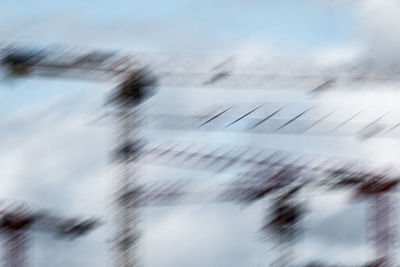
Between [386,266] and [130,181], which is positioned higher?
[130,181]

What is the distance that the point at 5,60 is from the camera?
305 feet

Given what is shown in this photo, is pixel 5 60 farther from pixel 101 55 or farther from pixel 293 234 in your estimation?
pixel 293 234

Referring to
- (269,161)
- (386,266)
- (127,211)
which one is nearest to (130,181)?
(127,211)

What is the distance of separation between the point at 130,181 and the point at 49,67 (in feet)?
35.0

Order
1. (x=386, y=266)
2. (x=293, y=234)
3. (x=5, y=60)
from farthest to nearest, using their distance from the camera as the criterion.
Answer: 1. (x=5, y=60)
2. (x=386, y=266)
3. (x=293, y=234)

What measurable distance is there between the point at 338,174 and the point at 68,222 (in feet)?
61.1

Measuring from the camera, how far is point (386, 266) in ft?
285

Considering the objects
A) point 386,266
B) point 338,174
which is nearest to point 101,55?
point 338,174

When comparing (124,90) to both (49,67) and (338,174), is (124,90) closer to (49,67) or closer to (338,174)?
(49,67)

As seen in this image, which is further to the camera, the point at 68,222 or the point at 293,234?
the point at 68,222

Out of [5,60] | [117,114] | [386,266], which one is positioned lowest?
[386,266]

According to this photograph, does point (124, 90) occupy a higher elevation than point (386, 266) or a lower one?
higher

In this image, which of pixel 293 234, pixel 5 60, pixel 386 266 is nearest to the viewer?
pixel 293 234

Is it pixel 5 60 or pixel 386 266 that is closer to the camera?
pixel 386 266
